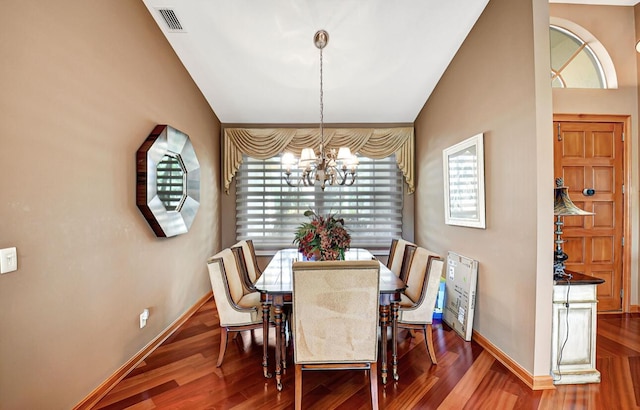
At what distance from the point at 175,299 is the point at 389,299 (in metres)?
2.29

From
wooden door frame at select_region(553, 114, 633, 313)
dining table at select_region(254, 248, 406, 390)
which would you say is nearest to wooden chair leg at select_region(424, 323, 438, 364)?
dining table at select_region(254, 248, 406, 390)

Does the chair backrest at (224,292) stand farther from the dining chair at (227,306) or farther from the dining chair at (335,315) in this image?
the dining chair at (335,315)

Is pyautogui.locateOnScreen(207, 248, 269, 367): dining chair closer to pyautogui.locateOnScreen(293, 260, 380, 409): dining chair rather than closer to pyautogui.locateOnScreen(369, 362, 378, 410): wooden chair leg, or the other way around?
pyautogui.locateOnScreen(293, 260, 380, 409): dining chair

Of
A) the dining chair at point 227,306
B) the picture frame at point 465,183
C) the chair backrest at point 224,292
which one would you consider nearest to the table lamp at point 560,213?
the picture frame at point 465,183

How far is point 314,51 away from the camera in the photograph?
306 centimetres

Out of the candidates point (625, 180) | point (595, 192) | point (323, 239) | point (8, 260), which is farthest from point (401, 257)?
point (8, 260)

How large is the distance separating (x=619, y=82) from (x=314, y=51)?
344cm

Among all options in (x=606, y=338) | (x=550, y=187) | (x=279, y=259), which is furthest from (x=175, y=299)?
(x=606, y=338)

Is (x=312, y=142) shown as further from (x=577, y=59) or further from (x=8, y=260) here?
(x=8, y=260)

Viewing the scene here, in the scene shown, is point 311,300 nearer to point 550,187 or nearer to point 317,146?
point 550,187

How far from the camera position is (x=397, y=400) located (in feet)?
6.26

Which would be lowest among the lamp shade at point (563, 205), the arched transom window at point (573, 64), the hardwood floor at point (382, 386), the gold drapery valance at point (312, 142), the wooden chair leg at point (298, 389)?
the hardwood floor at point (382, 386)

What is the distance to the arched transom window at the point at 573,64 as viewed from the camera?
323 centimetres

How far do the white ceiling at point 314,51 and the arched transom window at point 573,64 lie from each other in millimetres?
673
